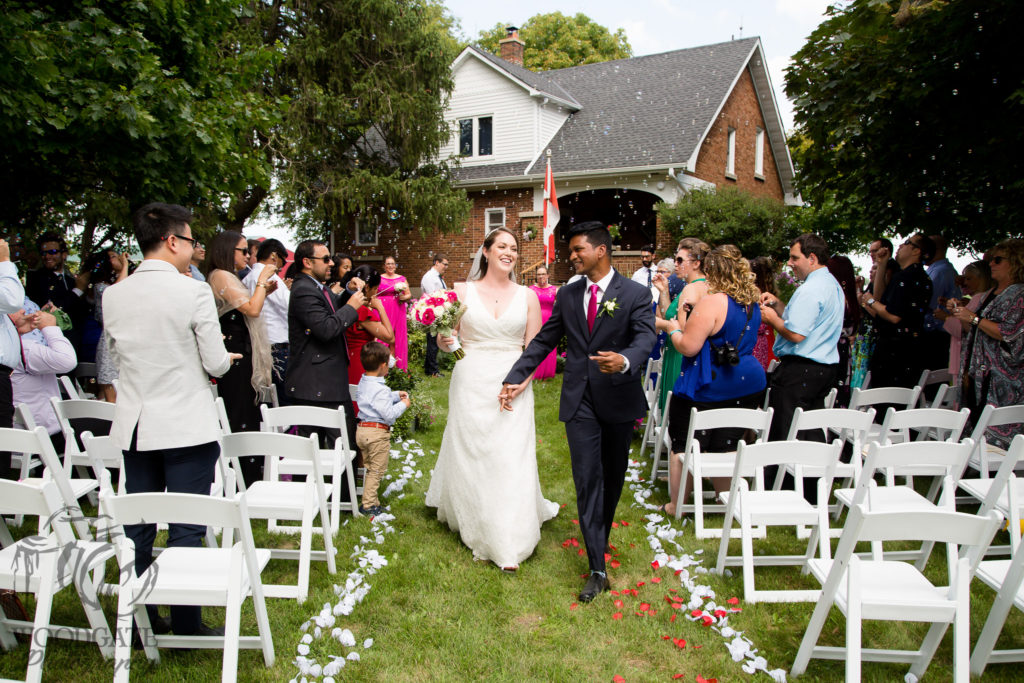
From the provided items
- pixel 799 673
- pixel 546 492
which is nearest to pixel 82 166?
pixel 546 492

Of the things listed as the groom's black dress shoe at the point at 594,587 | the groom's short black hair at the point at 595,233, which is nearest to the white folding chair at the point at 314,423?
the groom's black dress shoe at the point at 594,587

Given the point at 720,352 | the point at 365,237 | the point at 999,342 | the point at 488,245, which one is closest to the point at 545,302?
the point at 720,352

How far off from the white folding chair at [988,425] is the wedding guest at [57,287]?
7948 millimetres

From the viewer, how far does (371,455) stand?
5.14m

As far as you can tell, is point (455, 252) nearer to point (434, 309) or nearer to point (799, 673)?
point (434, 309)

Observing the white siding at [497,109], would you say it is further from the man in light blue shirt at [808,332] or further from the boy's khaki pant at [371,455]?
the boy's khaki pant at [371,455]

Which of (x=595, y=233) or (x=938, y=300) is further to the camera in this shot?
(x=938, y=300)

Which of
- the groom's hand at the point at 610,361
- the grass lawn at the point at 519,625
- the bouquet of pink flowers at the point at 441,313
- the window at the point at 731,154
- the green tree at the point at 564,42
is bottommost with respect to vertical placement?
the grass lawn at the point at 519,625

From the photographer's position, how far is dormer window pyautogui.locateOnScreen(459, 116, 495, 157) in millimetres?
20848

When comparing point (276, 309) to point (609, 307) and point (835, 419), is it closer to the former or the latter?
point (609, 307)

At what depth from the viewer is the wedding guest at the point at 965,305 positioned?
6062 millimetres

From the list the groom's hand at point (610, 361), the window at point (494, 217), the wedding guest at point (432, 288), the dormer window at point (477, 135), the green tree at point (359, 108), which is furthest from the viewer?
the dormer window at point (477, 135)

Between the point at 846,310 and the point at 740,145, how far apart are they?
16.2 metres

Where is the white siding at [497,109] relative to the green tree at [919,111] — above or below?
above
